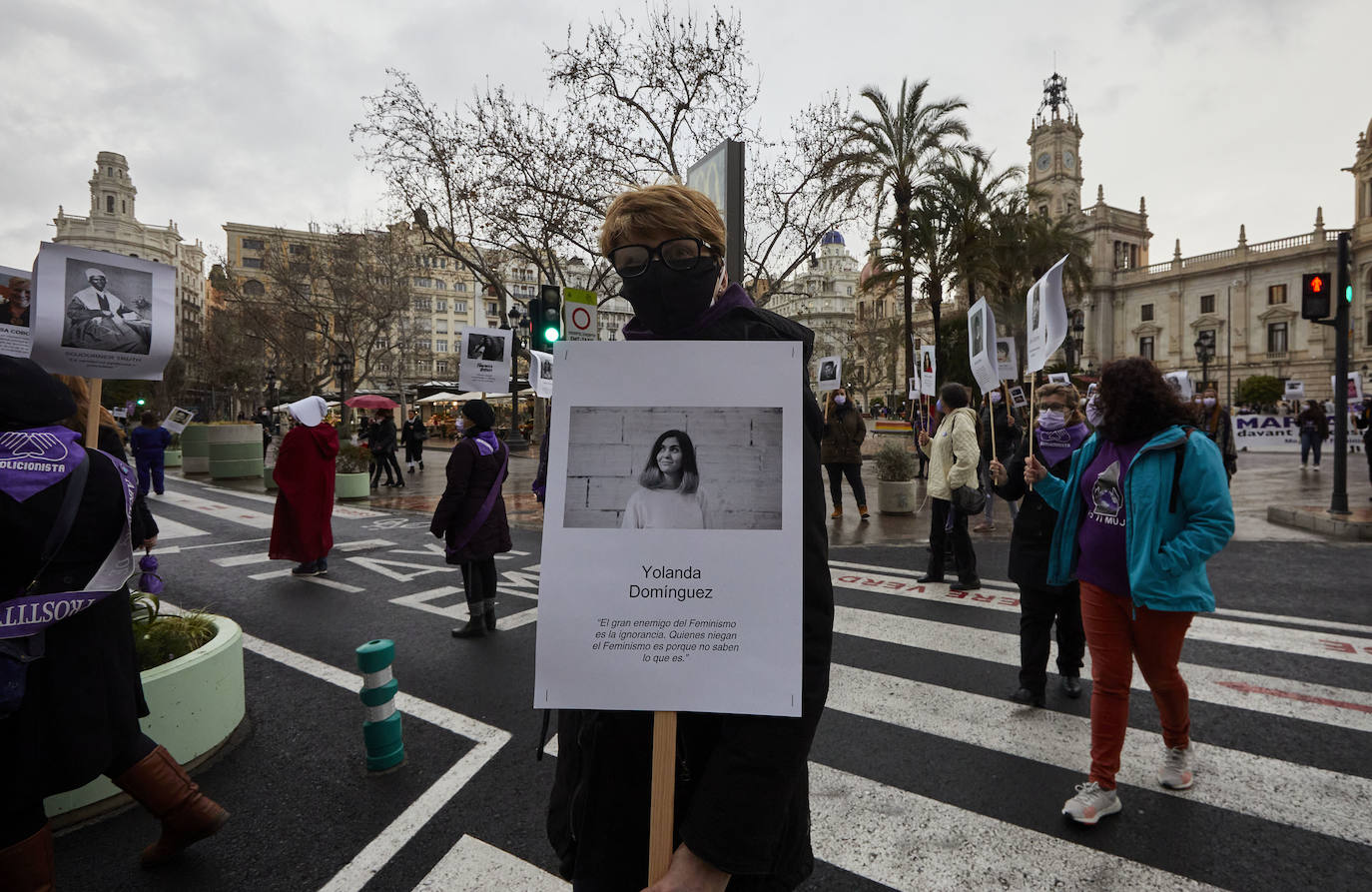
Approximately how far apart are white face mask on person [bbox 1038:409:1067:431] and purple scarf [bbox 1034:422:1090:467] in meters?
0.02

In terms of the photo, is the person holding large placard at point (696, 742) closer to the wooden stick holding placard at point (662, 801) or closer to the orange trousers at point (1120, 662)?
the wooden stick holding placard at point (662, 801)

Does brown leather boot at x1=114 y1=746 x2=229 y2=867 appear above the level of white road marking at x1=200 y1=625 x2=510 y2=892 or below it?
above

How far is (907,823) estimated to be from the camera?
290 centimetres

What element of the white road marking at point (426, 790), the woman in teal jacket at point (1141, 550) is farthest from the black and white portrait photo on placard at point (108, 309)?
the woman in teal jacket at point (1141, 550)

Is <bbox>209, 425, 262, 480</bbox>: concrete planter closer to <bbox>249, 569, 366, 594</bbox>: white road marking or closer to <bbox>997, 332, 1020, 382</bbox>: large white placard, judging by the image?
<bbox>249, 569, 366, 594</bbox>: white road marking

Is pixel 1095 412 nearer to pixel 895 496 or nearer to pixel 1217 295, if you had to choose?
pixel 895 496

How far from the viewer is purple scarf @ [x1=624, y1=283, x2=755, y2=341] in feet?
4.51

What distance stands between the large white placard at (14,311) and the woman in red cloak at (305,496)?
138 inches

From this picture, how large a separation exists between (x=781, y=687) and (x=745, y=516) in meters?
0.29

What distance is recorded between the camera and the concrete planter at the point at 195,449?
19922 millimetres

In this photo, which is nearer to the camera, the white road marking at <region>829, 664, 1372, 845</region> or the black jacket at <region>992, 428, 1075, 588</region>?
the white road marking at <region>829, 664, 1372, 845</region>

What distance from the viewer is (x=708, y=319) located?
1.37m

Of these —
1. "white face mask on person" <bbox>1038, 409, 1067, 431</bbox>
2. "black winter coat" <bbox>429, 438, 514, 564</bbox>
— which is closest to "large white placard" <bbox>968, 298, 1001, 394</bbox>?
"white face mask on person" <bbox>1038, 409, 1067, 431</bbox>

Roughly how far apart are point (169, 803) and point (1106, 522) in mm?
3893
